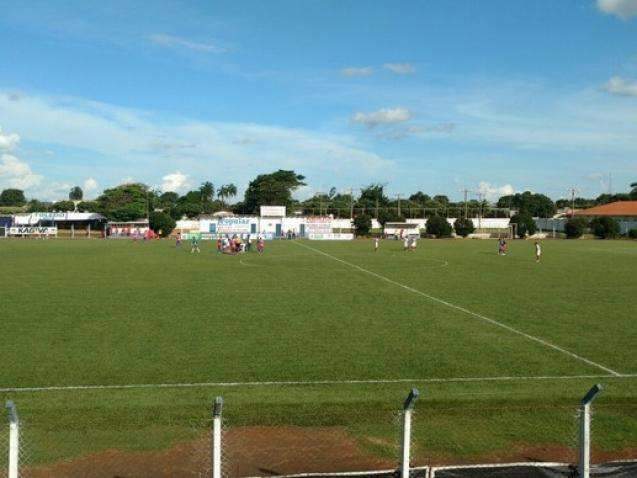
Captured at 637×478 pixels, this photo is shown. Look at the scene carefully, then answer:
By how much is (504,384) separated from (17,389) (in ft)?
28.3

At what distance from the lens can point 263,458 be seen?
26.4 feet

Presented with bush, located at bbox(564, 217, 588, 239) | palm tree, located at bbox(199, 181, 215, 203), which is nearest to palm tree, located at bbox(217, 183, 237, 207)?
palm tree, located at bbox(199, 181, 215, 203)

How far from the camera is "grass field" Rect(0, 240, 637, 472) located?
9258mm

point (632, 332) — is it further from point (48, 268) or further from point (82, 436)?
point (48, 268)

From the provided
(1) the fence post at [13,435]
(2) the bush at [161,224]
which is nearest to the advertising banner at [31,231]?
(2) the bush at [161,224]

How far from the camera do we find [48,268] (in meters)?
35.5

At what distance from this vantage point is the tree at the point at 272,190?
142m

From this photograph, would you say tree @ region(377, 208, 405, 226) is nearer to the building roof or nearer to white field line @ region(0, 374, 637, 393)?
the building roof

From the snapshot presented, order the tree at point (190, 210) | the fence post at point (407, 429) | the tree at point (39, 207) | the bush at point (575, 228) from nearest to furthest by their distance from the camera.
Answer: the fence post at point (407, 429) < the bush at point (575, 228) < the tree at point (190, 210) < the tree at point (39, 207)

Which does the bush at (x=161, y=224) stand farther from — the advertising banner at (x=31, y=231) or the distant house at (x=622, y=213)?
the distant house at (x=622, y=213)

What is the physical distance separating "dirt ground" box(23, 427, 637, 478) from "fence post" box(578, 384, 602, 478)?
1.35 meters

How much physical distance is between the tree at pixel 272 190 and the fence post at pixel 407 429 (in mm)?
134908

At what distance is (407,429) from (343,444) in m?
2.31

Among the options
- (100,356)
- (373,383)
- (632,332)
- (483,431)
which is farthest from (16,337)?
(632,332)
